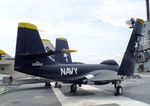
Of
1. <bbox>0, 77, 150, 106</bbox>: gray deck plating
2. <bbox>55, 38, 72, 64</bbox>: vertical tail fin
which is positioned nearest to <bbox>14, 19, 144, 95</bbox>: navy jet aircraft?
<bbox>0, 77, 150, 106</bbox>: gray deck plating

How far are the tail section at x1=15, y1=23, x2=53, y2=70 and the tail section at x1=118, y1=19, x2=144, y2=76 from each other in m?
6.45

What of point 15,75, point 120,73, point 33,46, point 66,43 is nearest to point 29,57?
point 33,46

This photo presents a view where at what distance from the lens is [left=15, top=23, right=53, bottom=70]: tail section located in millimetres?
19219

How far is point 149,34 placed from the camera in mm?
80062

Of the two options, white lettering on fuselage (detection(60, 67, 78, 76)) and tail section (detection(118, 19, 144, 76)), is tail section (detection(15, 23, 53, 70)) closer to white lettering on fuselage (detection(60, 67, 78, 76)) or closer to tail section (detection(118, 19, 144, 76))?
white lettering on fuselage (detection(60, 67, 78, 76))

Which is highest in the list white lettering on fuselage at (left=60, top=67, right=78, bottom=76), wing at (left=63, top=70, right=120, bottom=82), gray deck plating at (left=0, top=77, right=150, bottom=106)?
white lettering on fuselage at (left=60, top=67, right=78, bottom=76)

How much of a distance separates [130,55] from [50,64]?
634cm

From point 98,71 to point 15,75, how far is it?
18088mm

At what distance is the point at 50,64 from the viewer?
2075cm

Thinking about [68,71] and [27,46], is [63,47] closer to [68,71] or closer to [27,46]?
[68,71]

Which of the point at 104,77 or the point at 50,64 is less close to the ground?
the point at 50,64

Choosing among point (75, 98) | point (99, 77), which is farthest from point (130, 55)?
point (75, 98)

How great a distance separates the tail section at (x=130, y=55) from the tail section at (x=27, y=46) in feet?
21.2

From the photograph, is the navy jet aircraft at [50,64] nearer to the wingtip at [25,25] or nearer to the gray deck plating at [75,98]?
the wingtip at [25,25]
